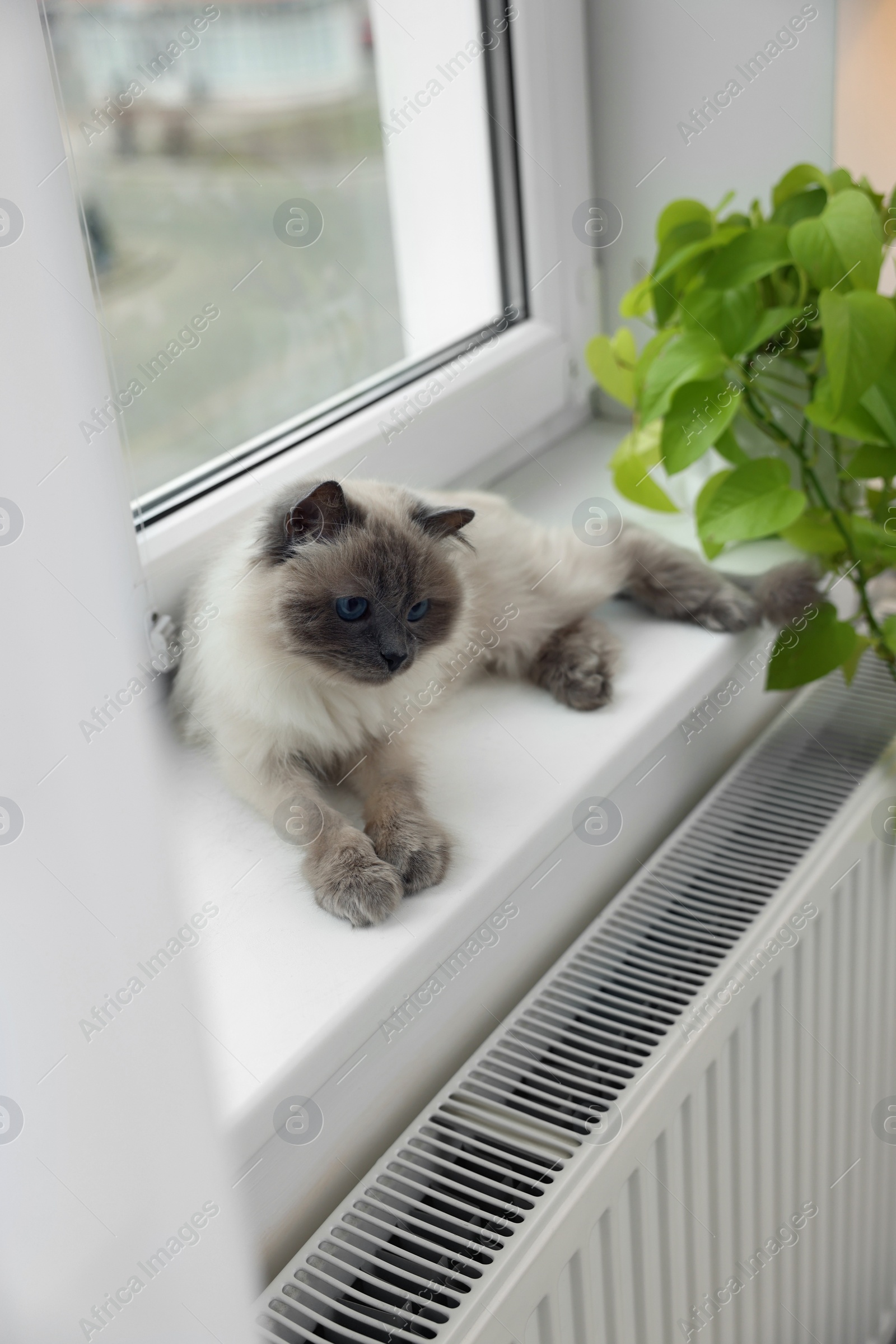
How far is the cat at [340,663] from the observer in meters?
0.86

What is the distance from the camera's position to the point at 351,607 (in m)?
0.87

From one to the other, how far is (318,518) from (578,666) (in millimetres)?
369

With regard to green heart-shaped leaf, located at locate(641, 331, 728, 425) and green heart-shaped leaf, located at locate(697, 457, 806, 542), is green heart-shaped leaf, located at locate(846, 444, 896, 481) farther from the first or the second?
green heart-shaped leaf, located at locate(641, 331, 728, 425)

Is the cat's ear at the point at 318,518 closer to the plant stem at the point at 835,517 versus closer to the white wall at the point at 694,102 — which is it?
the plant stem at the point at 835,517

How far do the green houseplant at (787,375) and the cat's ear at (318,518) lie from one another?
0.43m

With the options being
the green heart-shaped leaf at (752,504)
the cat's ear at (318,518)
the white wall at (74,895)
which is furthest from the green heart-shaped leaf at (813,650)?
the white wall at (74,895)

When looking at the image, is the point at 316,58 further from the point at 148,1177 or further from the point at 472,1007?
the point at 148,1177

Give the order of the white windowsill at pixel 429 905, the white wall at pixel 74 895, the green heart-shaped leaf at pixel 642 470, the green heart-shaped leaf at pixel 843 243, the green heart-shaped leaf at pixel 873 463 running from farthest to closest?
the green heart-shaped leaf at pixel 642 470, the green heart-shaped leaf at pixel 873 463, the green heart-shaped leaf at pixel 843 243, the white windowsill at pixel 429 905, the white wall at pixel 74 895

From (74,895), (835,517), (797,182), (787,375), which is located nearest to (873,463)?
(835,517)

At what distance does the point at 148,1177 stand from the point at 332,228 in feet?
3.30

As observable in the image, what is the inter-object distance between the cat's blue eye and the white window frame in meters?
0.24

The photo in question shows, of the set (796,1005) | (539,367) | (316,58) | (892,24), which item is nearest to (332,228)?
(316,58)

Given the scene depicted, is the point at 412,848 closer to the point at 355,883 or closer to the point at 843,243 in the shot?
the point at 355,883

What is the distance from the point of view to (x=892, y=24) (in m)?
1.27
